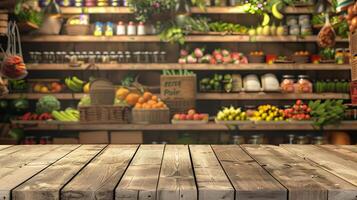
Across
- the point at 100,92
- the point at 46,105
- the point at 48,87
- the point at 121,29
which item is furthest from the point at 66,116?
the point at 121,29

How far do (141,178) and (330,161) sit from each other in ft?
2.88

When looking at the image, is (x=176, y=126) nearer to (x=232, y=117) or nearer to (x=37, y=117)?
(x=232, y=117)

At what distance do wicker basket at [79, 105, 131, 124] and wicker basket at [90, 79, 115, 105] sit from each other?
4.1 inches

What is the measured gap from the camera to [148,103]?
539cm

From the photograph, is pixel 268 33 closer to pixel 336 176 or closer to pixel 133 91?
pixel 133 91

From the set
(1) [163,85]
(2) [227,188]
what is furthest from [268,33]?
(2) [227,188]

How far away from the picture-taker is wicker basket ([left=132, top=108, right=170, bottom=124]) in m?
5.34

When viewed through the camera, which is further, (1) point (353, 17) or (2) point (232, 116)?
(2) point (232, 116)

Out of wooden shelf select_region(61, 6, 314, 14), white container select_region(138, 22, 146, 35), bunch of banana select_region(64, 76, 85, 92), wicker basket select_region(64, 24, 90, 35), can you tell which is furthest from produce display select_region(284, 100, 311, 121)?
wicker basket select_region(64, 24, 90, 35)

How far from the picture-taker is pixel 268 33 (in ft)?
20.1

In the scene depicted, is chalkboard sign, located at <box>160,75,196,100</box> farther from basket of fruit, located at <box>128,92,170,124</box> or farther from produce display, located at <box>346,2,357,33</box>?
produce display, located at <box>346,2,357,33</box>

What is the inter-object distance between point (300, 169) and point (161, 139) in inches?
185

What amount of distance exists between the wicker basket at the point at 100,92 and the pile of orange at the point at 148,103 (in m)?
0.37

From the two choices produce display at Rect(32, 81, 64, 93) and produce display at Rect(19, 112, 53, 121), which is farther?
produce display at Rect(32, 81, 64, 93)
